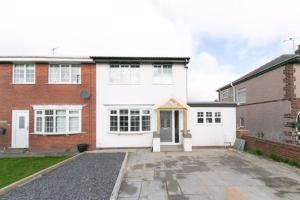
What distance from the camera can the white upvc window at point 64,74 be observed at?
14.5 m

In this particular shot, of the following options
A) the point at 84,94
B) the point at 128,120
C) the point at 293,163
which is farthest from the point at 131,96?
the point at 293,163

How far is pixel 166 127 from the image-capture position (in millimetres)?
14727

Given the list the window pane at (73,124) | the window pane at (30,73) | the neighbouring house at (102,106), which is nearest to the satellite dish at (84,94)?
the neighbouring house at (102,106)

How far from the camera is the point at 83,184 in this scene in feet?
23.4

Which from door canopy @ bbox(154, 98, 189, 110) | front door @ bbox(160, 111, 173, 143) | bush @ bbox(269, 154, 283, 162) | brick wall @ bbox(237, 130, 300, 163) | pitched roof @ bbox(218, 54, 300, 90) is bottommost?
bush @ bbox(269, 154, 283, 162)

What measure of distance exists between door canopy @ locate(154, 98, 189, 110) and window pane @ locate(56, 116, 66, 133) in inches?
252

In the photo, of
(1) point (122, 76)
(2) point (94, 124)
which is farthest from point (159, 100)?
(2) point (94, 124)

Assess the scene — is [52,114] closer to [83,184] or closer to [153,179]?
[83,184]

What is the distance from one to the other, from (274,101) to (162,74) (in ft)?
28.6

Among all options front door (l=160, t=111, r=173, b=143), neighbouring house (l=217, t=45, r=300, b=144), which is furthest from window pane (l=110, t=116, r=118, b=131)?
neighbouring house (l=217, t=45, r=300, b=144)

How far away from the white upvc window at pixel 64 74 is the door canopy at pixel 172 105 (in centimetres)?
598

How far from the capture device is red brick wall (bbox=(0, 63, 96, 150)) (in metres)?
14.2

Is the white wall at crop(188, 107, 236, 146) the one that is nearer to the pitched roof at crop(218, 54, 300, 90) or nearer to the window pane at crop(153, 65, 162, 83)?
the window pane at crop(153, 65, 162, 83)

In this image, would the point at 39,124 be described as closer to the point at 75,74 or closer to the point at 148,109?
the point at 75,74
